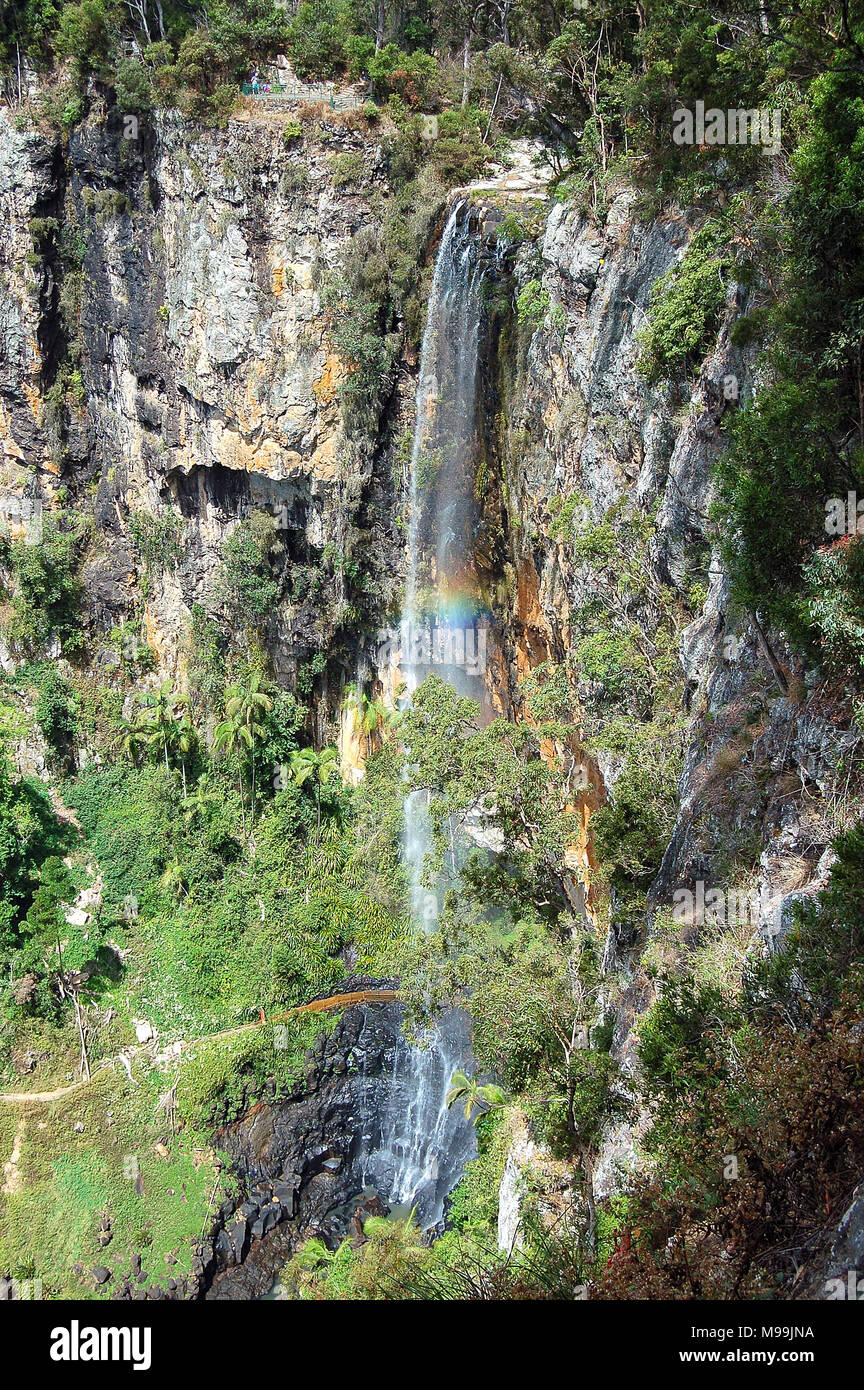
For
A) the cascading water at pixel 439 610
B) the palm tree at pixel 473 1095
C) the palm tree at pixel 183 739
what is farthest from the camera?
the palm tree at pixel 183 739

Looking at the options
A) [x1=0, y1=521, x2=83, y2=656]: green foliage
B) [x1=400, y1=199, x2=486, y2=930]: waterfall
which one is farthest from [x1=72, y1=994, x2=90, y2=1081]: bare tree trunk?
[x1=0, y1=521, x2=83, y2=656]: green foliage

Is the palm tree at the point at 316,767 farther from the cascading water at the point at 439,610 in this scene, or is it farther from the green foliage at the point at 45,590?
the green foliage at the point at 45,590

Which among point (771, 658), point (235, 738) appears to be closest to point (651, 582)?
point (771, 658)

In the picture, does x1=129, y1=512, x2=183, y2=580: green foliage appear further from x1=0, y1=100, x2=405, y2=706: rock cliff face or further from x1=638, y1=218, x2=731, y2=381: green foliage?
x1=638, y1=218, x2=731, y2=381: green foliage

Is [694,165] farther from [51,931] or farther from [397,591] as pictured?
[51,931]

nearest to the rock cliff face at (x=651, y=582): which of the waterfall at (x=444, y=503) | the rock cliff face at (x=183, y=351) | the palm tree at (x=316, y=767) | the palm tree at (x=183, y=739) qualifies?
the waterfall at (x=444, y=503)

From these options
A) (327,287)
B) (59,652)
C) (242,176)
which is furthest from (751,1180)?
(59,652)

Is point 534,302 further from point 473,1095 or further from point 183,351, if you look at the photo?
point 473,1095
